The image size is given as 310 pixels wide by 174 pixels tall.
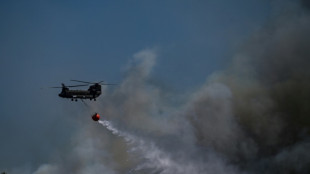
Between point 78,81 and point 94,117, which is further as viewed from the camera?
point 78,81

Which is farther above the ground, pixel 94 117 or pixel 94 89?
pixel 94 89

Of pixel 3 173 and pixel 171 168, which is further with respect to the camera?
pixel 3 173

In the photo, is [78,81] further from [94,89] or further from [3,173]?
[3,173]

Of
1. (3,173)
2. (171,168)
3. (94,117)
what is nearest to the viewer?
(94,117)

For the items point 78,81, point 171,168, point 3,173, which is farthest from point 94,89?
point 3,173

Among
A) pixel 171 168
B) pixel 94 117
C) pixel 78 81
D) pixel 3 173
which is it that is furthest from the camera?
pixel 3 173

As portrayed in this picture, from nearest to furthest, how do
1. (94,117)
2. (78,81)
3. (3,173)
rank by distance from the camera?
(94,117) → (78,81) → (3,173)

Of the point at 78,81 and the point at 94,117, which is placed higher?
the point at 78,81

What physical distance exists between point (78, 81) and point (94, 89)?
4.62m

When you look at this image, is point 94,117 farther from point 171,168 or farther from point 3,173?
point 3,173

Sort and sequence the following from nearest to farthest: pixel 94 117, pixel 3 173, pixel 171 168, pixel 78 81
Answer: pixel 94 117 → pixel 78 81 → pixel 171 168 → pixel 3 173

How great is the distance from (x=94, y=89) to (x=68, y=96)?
22.5ft

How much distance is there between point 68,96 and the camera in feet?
360

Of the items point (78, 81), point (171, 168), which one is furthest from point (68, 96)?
point (171, 168)
